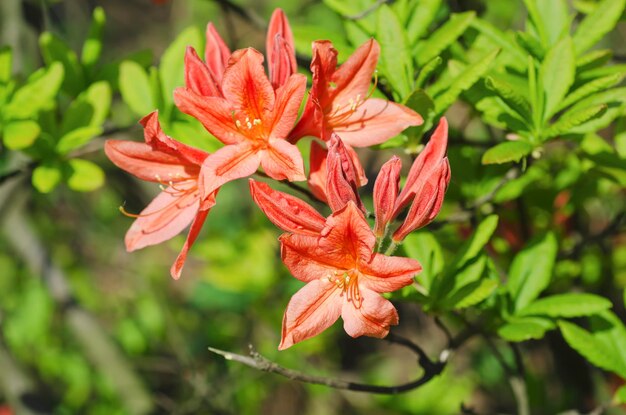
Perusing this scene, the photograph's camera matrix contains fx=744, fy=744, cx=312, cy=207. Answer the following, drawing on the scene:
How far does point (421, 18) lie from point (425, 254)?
51 cm

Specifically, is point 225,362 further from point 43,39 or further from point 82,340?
point 43,39

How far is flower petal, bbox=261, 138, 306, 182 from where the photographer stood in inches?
50.9

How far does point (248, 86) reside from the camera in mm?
1344

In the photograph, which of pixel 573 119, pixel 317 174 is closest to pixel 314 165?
pixel 317 174

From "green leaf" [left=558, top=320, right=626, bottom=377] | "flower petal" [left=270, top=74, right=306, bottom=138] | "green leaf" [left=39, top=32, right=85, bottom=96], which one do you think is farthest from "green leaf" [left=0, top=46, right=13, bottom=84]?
"green leaf" [left=558, top=320, right=626, bottom=377]

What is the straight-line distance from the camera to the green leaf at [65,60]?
1.86 metres

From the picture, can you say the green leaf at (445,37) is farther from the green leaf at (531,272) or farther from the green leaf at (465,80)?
the green leaf at (531,272)

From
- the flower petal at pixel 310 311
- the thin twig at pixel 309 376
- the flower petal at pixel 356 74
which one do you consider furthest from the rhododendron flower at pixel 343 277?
the flower petal at pixel 356 74

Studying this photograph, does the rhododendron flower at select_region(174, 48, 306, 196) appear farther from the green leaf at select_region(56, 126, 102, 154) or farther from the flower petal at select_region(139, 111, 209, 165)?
the green leaf at select_region(56, 126, 102, 154)

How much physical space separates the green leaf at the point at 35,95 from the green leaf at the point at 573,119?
105 centimetres

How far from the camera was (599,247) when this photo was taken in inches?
101

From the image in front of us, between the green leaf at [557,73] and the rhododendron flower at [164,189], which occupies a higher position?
the green leaf at [557,73]

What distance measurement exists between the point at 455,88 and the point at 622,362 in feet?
2.34

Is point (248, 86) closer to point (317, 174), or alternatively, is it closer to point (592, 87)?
point (317, 174)
